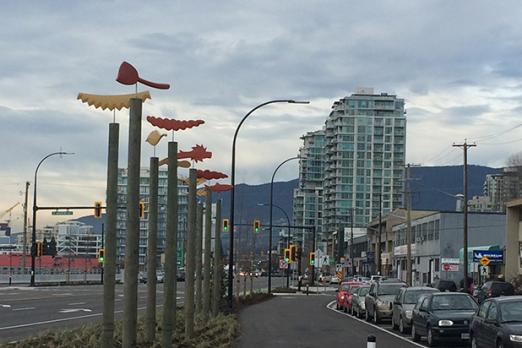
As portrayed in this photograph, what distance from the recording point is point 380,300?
3300 cm

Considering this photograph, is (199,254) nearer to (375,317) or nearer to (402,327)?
(402,327)

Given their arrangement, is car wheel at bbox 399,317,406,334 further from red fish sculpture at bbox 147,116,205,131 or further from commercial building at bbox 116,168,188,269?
red fish sculpture at bbox 147,116,205,131

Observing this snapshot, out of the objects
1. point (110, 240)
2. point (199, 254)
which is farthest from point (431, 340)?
point (110, 240)

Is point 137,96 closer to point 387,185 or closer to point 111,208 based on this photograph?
point 111,208

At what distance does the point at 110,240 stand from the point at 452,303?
13536mm

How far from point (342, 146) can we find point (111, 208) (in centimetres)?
17464

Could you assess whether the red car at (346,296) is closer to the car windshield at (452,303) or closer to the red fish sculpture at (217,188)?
the car windshield at (452,303)

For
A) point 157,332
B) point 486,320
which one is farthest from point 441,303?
point 157,332

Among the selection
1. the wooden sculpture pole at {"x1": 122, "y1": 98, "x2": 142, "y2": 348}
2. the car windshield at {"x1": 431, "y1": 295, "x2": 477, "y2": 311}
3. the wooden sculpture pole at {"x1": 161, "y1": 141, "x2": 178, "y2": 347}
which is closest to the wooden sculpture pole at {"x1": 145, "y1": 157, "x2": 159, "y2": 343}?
the wooden sculpture pole at {"x1": 161, "y1": 141, "x2": 178, "y2": 347}

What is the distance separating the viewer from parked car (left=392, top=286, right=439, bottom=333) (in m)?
27.2

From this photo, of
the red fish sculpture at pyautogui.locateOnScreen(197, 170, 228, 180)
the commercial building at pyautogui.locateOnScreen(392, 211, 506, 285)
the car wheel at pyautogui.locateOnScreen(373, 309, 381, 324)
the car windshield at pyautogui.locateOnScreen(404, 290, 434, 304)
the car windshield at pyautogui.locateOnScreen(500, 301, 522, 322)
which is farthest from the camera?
the commercial building at pyautogui.locateOnScreen(392, 211, 506, 285)

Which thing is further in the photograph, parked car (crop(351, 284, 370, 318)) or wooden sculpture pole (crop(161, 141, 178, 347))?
parked car (crop(351, 284, 370, 318))

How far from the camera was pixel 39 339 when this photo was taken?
1688cm

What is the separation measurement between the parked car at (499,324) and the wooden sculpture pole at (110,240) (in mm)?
8090
